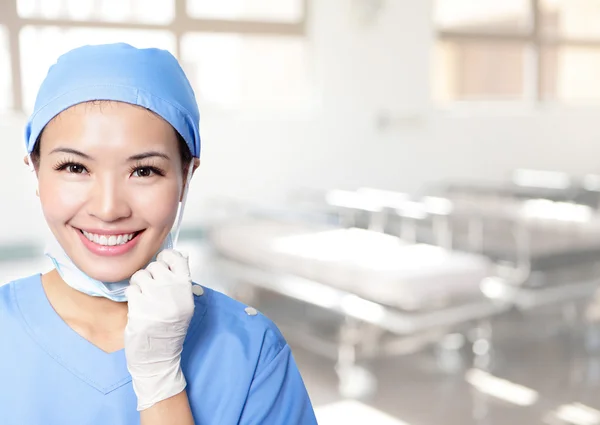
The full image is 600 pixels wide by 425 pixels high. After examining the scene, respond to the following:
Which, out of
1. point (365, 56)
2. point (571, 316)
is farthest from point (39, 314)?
point (365, 56)

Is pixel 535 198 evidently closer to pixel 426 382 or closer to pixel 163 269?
pixel 426 382

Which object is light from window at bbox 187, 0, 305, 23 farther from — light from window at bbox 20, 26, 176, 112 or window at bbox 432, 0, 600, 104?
window at bbox 432, 0, 600, 104

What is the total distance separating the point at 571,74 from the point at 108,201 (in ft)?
19.1

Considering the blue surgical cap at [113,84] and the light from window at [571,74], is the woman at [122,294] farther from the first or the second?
the light from window at [571,74]

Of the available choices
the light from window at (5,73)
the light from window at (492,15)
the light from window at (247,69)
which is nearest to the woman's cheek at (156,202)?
the light from window at (5,73)

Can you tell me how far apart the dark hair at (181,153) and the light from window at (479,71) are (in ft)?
14.2

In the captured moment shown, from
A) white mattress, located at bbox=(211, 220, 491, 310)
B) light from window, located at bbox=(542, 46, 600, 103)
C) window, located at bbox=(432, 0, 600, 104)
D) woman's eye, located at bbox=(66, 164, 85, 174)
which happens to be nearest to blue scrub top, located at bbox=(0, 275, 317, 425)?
woman's eye, located at bbox=(66, 164, 85, 174)

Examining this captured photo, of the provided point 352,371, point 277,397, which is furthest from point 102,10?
point 277,397

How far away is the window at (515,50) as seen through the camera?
204 inches

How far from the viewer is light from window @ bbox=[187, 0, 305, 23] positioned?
13.8ft

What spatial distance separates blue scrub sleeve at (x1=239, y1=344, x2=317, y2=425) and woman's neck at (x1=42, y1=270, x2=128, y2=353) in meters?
0.20

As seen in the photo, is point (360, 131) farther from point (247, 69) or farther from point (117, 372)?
point (117, 372)

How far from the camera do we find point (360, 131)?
15.4 feet

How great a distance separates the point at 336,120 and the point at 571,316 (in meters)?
1.87
